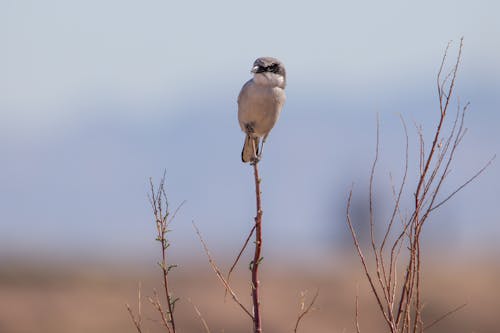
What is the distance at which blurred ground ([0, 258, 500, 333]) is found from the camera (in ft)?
109

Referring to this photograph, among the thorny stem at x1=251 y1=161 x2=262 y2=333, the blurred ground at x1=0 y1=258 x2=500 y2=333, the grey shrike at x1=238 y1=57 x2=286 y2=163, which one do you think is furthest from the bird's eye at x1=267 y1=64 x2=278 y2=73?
the blurred ground at x1=0 y1=258 x2=500 y2=333

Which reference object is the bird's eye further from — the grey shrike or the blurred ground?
the blurred ground

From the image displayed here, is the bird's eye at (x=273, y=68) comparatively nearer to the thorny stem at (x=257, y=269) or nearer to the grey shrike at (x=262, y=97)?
the grey shrike at (x=262, y=97)

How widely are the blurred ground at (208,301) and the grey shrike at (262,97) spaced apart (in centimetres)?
2108

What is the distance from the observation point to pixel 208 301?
125 ft

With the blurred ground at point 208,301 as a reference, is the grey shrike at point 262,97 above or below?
below

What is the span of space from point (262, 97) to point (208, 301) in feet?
102

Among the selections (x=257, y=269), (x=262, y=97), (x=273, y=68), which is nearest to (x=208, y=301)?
(x=262, y=97)

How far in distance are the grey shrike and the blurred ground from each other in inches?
830

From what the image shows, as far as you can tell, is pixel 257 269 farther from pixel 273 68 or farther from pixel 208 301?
pixel 208 301

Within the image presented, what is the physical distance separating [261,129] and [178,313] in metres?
27.0

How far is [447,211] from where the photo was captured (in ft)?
332

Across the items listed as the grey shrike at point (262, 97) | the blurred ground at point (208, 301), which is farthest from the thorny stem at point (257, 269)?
the blurred ground at point (208, 301)

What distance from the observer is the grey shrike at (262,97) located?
7.26m
